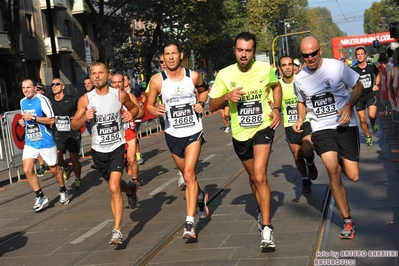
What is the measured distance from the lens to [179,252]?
22.1 feet

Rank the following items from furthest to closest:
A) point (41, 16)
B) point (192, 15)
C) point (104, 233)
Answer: point (41, 16), point (192, 15), point (104, 233)

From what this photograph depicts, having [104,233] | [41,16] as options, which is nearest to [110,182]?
[104,233]

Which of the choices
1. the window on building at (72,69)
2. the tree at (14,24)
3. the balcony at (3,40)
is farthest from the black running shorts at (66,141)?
the window on building at (72,69)

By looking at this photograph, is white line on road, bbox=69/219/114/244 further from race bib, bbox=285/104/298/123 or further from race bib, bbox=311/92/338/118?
race bib, bbox=311/92/338/118

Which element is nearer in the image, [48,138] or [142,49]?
[48,138]

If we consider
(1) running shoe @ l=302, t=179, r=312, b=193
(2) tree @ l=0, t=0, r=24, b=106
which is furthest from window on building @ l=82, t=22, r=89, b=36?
(1) running shoe @ l=302, t=179, r=312, b=193

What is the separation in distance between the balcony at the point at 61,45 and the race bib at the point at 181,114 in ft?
117

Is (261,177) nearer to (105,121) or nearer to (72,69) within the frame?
(105,121)

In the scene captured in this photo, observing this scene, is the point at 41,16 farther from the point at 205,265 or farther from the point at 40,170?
the point at 205,265

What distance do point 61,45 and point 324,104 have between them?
3774 cm

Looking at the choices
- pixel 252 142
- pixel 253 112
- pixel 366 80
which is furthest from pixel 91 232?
pixel 366 80

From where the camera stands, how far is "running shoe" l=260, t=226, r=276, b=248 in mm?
6305

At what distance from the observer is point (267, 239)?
20.7ft

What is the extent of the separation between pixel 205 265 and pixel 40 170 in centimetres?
979
